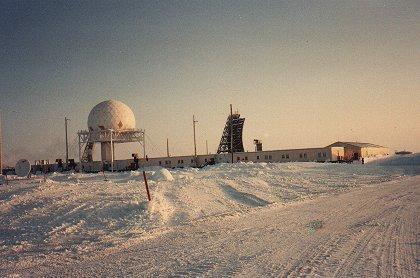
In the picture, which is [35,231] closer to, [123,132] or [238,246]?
[238,246]

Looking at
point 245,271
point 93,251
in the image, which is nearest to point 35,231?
point 93,251

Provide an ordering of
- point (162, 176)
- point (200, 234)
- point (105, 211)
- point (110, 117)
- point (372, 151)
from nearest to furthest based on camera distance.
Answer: point (200, 234) < point (105, 211) < point (162, 176) < point (110, 117) < point (372, 151)

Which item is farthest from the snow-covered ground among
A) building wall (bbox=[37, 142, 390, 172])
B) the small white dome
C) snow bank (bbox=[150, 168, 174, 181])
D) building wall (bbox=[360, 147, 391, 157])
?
building wall (bbox=[360, 147, 391, 157])

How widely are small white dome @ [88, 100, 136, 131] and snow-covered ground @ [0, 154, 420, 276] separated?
157ft

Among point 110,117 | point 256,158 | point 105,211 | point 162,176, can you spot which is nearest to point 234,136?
point 256,158

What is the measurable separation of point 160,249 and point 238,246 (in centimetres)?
187

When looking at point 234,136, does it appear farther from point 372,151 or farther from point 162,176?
point 162,176

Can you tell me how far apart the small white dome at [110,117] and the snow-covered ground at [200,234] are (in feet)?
157

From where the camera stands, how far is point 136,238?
402 inches

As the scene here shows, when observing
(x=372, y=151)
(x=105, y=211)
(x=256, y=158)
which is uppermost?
(x=372, y=151)

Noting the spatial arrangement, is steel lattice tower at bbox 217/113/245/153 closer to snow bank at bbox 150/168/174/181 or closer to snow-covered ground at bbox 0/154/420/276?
snow bank at bbox 150/168/174/181

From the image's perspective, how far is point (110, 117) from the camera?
217 ft

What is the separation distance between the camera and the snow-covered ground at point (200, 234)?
23.3 feet

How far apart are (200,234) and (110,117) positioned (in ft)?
193
